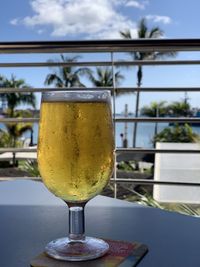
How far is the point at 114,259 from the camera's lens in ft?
1.54

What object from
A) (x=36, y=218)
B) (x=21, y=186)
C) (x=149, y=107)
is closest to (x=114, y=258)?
(x=36, y=218)

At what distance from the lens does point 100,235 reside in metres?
0.54

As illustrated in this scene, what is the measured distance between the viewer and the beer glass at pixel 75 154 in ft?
1.51

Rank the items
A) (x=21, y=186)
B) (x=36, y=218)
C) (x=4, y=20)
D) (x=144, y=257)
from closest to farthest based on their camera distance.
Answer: (x=144, y=257) → (x=36, y=218) → (x=21, y=186) → (x=4, y=20)

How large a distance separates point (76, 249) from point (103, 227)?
0.10 metres

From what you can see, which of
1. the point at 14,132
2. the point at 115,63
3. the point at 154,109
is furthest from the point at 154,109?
the point at 115,63

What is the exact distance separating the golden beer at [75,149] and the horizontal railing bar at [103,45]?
136 cm

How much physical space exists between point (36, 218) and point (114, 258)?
162 millimetres

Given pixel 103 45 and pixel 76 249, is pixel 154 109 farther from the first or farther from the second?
pixel 76 249

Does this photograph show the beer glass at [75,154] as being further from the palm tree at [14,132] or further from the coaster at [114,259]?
the palm tree at [14,132]

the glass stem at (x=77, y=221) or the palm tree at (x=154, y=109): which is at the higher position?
the palm tree at (x=154, y=109)

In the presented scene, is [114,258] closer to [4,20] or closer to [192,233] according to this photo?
[192,233]

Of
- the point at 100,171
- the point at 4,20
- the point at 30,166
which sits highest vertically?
the point at 4,20

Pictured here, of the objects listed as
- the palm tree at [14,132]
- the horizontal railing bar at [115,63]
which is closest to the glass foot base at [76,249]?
the horizontal railing bar at [115,63]
